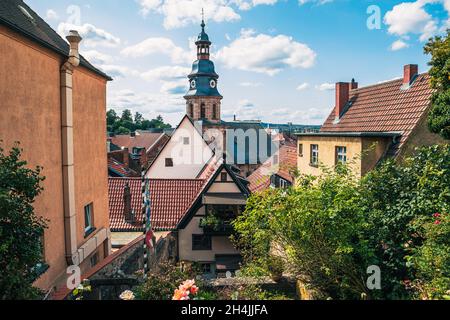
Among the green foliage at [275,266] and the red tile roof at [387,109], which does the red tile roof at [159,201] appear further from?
the red tile roof at [387,109]

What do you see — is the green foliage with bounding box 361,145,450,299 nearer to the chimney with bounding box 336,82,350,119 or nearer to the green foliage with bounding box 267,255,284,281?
the green foliage with bounding box 267,255,284,281

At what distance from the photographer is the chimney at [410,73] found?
57.0 ft

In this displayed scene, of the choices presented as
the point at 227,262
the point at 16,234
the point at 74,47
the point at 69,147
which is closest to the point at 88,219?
the point at 69,147

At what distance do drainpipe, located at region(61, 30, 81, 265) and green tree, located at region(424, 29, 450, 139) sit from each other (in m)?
12.6

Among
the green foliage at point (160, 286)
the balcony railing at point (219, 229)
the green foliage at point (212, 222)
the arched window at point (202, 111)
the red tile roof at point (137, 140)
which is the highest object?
the arched window at point (202, 111)

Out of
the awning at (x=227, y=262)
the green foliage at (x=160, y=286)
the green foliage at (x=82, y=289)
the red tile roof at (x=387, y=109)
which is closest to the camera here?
the green foliage at (x=82, y=289)

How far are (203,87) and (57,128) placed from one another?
50096 millimetres

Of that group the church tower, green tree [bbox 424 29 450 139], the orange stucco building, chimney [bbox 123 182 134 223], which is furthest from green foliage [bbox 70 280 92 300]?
the church tower

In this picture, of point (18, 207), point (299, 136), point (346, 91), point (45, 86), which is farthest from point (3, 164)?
point (346, 91)

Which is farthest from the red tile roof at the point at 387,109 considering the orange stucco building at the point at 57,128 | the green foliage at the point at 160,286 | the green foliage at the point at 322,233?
the orange stucco building at the point at 57,128

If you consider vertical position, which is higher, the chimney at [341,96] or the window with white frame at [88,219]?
the chimney at [341,96]

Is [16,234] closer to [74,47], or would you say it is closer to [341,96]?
[74,47]

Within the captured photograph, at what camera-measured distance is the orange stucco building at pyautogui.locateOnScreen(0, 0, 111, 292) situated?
709 cm

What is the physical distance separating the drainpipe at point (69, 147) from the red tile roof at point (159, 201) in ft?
28.2
